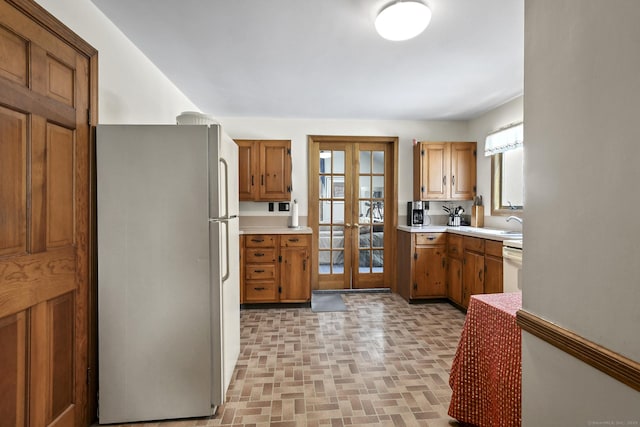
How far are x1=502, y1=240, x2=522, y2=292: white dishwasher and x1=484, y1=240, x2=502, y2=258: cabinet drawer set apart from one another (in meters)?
0.08

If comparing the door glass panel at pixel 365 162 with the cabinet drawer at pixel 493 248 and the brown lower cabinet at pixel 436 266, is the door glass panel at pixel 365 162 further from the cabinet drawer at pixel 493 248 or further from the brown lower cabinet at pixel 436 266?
the cabinet drawer at pixel 493 248

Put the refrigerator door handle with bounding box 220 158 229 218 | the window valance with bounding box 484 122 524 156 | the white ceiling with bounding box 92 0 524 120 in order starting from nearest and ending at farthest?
1. the white ceiling with bounding box 92 0 524 120
2. the refrigerator door handle with bounding box 220 158 229 218
3. the window valance with bounding box 484 122 524 156

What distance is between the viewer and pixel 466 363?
169 cm

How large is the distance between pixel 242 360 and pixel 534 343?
85.7 inches

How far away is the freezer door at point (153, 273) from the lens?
1816mm

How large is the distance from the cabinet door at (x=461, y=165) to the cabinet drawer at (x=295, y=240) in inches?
83.5

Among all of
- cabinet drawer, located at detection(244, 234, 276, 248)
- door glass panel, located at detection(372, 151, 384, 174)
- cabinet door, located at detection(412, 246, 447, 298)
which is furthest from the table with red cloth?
door glass panel, located at detection(372, 151, 384, 174)

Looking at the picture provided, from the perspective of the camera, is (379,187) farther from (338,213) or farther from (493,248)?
(493,248)

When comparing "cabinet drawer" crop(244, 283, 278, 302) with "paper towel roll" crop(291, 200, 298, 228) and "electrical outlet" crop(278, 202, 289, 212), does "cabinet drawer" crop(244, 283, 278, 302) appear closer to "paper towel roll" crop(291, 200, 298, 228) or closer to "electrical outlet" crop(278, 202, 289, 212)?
"paper towel roll" crop(291, 200, 298, 228)

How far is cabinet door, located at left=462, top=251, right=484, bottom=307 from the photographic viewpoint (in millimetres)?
3332

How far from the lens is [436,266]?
13.2 ft

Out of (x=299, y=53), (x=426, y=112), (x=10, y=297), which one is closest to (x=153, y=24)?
(x=299, y=53)

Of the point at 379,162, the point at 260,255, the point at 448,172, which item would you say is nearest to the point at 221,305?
the point at 260,255

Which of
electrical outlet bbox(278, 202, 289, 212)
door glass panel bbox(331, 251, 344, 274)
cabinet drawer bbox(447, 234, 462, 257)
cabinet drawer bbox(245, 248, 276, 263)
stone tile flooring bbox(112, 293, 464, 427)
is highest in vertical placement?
electrical outlet bbox(278, 202, 289, 212)
